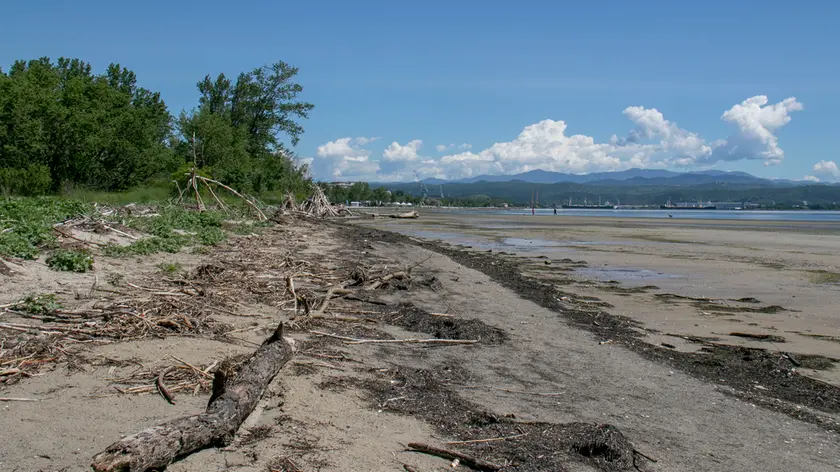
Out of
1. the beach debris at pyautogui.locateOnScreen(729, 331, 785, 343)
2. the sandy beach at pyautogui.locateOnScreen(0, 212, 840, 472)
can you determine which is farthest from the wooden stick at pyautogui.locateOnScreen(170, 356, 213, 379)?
the beach debris at pyautogui.locateOnScreen(729, 331, 785, 343)

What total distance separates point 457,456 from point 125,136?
130 feet

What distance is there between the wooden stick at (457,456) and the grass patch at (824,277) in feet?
47.7

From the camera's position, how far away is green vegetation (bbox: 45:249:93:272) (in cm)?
923

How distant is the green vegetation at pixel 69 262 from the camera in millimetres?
9227

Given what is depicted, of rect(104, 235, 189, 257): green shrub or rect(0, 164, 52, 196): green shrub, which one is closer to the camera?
rect(104, 235, 189, 257): green shrub

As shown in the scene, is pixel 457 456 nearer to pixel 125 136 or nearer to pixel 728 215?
pixel 125 136

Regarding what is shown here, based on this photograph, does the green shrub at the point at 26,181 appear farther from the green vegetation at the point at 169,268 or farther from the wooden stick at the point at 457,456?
the wooden stick at the point at 457,456

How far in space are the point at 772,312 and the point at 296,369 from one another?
9.07 meters

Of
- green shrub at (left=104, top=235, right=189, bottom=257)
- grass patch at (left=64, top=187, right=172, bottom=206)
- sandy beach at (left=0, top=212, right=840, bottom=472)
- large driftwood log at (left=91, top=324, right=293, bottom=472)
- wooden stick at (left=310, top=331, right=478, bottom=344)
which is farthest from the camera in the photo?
grass patch at (left=64, top=187, right=172, bottom=206)

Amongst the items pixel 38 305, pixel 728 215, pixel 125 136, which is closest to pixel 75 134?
pixel 125 136

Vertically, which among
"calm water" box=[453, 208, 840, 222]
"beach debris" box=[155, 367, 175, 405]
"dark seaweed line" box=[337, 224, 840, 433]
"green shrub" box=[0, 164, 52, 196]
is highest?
"green shrub" box=[0, 164, 52, 196]

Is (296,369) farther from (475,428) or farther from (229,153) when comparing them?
(229,153)

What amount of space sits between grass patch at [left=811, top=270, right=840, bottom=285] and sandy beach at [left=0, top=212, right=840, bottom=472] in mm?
2792

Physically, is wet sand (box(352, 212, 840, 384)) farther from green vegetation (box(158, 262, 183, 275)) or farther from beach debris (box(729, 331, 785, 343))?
green vegetation (box(158, 262, 183, 275))
